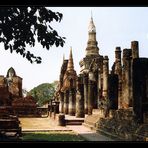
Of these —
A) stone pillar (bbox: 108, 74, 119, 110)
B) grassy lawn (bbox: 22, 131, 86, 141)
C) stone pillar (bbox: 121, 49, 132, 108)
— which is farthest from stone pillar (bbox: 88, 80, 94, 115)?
grassy lawn (bbox: 22, 131, 86, 141)

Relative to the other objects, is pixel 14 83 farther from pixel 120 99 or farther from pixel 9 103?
pixel 120 99

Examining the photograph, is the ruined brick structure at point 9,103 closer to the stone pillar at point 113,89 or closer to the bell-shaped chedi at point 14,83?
the bell-shaped chedi at point 14,83

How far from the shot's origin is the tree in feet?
23.3

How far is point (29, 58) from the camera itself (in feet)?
24.8

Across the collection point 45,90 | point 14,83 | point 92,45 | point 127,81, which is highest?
point 92,45

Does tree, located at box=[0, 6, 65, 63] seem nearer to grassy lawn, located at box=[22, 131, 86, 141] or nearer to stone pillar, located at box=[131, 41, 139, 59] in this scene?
grassy lawn, located at box=[22, 131, 86, 141]

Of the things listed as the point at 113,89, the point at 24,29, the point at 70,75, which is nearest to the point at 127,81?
the point at 113,89

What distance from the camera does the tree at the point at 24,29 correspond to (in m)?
7.09

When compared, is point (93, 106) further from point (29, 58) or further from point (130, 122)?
point (29, 58)

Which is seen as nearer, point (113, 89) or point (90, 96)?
point (113, 89)

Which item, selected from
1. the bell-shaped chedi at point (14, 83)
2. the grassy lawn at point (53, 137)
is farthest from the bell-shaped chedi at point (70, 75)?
the grassy lawn at point (53, 137)

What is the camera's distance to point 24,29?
727 cm
